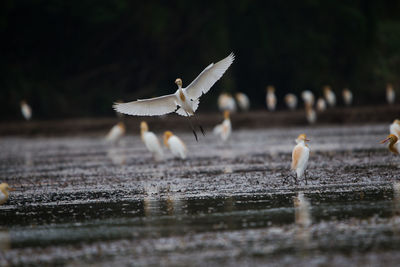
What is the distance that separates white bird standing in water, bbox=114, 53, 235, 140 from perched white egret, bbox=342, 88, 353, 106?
78.4 feet

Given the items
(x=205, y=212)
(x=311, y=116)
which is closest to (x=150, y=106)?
(x=205, y=212)

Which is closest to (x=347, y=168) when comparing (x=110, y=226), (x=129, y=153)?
(x=110, y=226)

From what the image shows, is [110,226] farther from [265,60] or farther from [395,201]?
[265,60]

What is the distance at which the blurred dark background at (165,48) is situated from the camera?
3559cm

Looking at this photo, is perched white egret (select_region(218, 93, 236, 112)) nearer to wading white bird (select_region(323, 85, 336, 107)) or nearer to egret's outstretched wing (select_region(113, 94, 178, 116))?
wading white bird (select_region(323, 85, 336, 107))

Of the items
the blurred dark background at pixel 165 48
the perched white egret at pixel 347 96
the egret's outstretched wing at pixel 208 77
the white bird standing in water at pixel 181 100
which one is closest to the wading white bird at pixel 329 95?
the blurred dark background at pixel 165 48

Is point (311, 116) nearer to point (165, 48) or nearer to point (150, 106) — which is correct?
point (165, 48)

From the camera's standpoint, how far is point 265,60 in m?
38.8

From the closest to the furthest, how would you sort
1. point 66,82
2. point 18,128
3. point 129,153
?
point 129,153 < point 18,128 < point 66,82

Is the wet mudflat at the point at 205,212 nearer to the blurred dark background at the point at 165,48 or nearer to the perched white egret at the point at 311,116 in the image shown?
the perched white egret at the point at 311,116

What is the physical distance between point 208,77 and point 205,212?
5.24 meters

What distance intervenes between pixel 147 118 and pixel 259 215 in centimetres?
2498

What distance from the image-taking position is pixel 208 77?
13.9 metres

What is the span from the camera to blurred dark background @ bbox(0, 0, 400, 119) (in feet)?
117
